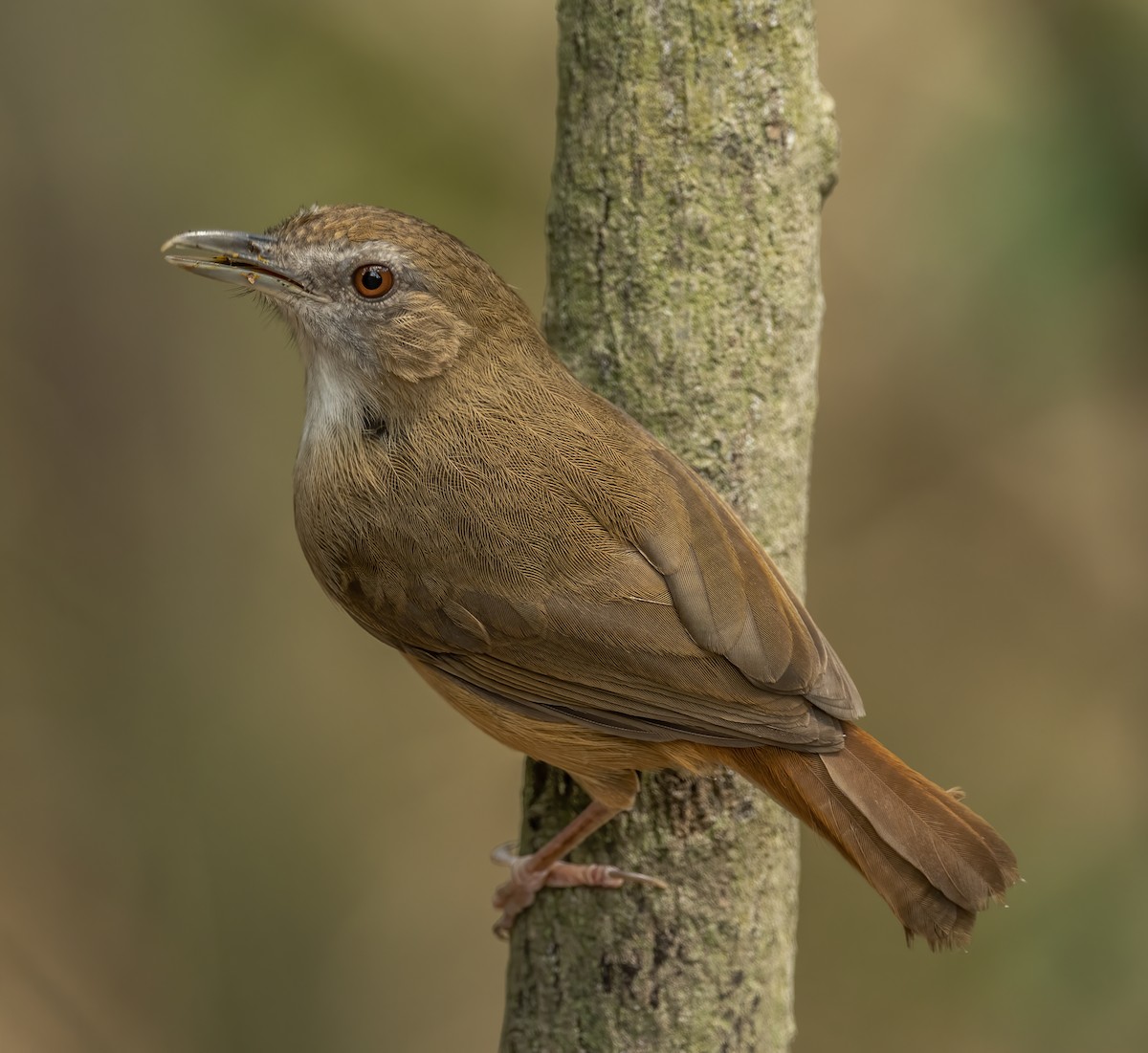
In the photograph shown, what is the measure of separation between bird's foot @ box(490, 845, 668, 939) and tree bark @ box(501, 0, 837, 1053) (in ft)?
0.10

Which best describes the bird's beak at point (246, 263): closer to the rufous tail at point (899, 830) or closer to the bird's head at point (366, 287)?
the bird's head at point (366, 287)

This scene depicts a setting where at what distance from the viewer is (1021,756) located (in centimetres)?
510

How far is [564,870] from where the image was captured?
3.23 m

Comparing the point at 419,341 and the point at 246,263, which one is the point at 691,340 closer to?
the point at 419,341

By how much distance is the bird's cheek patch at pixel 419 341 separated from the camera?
129 inches

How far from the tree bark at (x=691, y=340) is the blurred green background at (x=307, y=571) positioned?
1667 mm

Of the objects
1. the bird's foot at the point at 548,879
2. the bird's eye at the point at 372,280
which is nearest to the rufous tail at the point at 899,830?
the bird's foot at the point at 548,879

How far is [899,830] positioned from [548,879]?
84 cm

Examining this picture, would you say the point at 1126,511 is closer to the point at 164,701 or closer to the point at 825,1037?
the point at 825,1037

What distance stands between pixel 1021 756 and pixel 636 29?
10.2 ft

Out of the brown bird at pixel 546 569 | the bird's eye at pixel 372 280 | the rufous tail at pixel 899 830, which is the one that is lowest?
the rufous tail at pixel 899 830

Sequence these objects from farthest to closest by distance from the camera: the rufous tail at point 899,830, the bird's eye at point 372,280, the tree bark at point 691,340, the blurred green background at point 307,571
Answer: the blurred green background at point 307,571 < the bird's eye at point 372,280 < the tree bark at point 691,340 < the rufous tail at point 899,830

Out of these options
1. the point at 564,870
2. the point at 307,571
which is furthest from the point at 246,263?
the point at 307,571

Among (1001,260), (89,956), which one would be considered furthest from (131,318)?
(1001,260)
